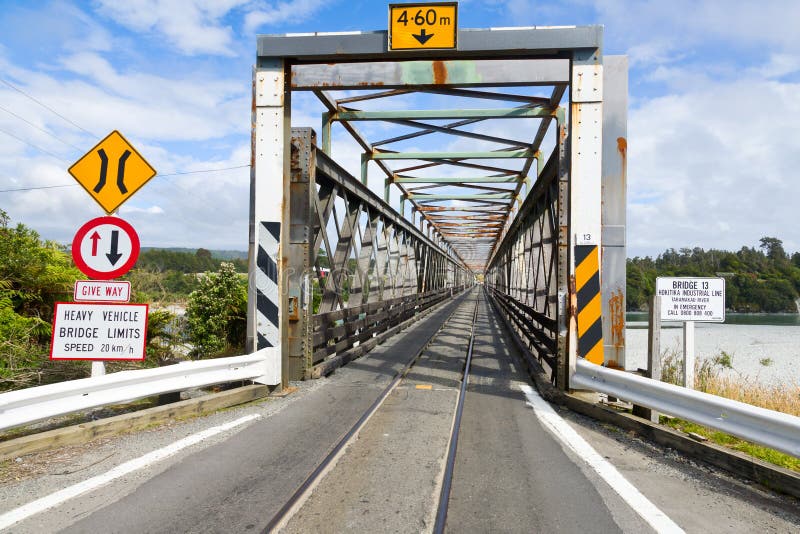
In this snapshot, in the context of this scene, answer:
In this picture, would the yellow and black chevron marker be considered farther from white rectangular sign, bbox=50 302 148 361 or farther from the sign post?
white rectangular sign, bbox=50 302 148 361

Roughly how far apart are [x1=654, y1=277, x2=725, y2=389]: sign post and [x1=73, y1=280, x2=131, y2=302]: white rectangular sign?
5526 millimetres

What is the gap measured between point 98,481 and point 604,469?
3.62m

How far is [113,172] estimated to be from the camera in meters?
4.88

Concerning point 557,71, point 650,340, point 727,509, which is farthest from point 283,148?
point 727,509

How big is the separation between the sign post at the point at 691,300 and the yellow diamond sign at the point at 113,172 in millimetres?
5613

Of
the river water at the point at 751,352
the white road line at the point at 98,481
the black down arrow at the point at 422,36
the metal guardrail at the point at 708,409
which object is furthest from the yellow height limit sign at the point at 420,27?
the river water at the point at 751,352

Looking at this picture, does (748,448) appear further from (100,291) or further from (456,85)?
(100,291)

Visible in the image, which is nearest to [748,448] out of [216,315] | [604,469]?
[604,469]

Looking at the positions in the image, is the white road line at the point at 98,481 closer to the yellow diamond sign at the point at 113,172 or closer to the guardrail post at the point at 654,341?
the yellow diamond sign at the point at 113,172

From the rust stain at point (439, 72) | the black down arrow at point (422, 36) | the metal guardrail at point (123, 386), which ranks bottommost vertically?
the metal guardrail at point (123, 386)

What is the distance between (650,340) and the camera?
204 inches

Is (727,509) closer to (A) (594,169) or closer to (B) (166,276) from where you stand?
(A) (594,169)

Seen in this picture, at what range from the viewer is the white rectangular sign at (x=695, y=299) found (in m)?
5.60

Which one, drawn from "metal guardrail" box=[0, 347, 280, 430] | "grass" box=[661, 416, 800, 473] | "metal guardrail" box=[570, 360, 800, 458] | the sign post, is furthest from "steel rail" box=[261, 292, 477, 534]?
the sign post
